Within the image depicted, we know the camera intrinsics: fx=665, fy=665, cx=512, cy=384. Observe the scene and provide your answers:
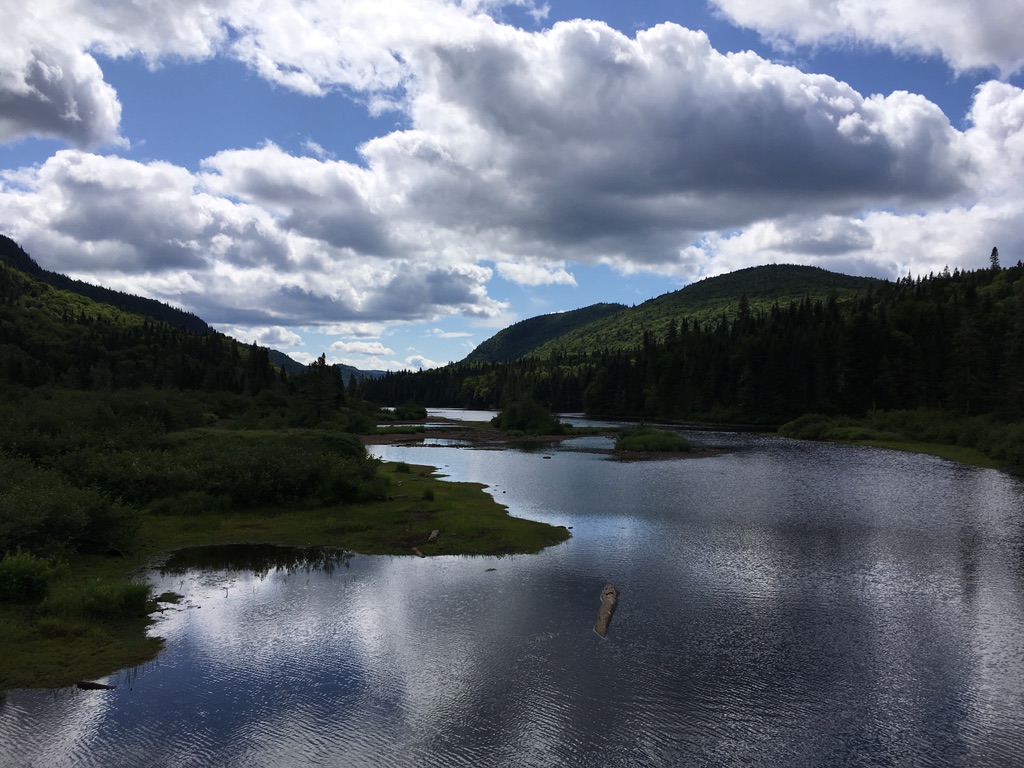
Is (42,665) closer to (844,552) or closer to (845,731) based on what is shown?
(845,731)

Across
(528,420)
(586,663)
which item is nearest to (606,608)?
(586,663)

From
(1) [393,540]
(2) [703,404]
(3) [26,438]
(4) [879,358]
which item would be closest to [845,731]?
(1) [393,540]

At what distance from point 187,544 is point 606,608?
20.8m

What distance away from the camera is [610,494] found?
48688mm

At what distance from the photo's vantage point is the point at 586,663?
1777cm

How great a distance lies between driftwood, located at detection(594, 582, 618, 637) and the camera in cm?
2013

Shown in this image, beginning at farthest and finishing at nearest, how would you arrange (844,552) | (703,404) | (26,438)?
(703,404)
(26,438)
(844,552)

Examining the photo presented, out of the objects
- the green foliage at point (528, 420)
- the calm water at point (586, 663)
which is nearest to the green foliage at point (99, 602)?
the calm water at point (586, 663)

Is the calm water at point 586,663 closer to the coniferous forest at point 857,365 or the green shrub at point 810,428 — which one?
the coniferous forest at point 857,365

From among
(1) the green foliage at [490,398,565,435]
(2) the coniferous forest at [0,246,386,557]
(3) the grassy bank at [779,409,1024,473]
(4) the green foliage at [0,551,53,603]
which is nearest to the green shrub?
(3) the grassy bank at [779,409,1024,473]

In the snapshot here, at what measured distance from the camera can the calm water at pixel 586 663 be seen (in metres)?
13.8

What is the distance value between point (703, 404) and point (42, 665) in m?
157

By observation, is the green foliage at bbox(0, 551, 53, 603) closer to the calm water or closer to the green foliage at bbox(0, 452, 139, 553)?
the green foliage at bbox(0, 452, 139, 553)

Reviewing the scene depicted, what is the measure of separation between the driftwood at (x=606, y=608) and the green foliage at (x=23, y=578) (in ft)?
58.2
